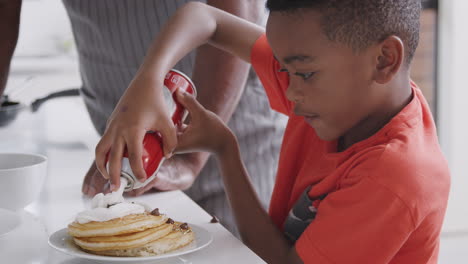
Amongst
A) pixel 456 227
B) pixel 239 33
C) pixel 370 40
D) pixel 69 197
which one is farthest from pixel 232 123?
pixel 456 227

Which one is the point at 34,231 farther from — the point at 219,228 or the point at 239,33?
the point at 239,33

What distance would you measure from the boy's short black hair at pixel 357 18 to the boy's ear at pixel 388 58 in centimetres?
1

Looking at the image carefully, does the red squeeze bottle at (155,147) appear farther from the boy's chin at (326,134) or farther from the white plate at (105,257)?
the boy's chin at (326,134)

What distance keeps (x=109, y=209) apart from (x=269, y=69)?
1.58 feet

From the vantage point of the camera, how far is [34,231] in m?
0.71

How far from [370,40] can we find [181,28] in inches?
13.2

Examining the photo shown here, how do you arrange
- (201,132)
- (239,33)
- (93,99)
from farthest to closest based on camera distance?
(93,99) → (239,33) → (201,132)

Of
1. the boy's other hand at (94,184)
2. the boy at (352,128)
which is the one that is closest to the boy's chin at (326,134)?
the boy at (352,128)

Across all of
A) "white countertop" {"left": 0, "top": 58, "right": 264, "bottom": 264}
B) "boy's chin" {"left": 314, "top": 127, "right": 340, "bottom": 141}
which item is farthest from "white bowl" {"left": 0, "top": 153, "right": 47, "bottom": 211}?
"boy's chin" {"left": 314, "top": 127, "right": 340, "bottom": 141}

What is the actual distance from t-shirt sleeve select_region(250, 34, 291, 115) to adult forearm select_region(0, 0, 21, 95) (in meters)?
0.62

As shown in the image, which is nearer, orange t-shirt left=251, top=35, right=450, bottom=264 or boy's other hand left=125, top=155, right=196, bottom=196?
orange t-shirt left=251, top=35, right=450, bottom=264

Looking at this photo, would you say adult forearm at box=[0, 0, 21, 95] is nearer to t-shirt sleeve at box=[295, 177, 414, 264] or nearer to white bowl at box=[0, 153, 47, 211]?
white bowl at box=[0, 153, 47, 211]

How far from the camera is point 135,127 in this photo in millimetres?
799

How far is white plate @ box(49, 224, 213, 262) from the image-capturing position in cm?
72
